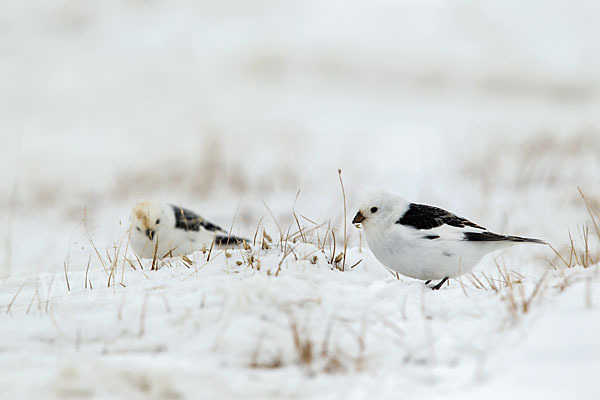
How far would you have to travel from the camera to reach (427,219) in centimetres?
350

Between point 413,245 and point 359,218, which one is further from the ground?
point 359,218

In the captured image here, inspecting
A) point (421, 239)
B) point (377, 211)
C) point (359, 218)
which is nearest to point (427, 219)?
point (421, 239)

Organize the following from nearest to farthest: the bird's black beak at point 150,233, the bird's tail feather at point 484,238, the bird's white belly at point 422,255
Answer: the bird's white belly at point 422,255 < the bird's tail feather at point 484,238 < the bird's black beak at point 150,233

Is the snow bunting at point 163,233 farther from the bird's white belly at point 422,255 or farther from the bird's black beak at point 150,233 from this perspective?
the bird's white belly at point 422,255

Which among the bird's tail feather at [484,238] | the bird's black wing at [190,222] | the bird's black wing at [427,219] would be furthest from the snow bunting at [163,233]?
the bird's tail feather at [484,238]

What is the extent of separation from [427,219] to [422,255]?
0.24 metres

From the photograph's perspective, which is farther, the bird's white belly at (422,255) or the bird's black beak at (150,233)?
the bird's black beak at (150,233)

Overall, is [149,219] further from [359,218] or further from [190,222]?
[359,218]

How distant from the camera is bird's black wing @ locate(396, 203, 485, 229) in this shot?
347 cm

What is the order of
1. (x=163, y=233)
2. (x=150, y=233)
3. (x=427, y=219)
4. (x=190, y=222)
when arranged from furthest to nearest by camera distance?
1. (x=190, y=222)
2. (x=163, y=233)
3. (x=150, y=233)
4. (x=427, y=219)

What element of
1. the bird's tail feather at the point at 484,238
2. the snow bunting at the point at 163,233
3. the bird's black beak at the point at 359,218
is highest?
the bird's black beak at the point at 359,218

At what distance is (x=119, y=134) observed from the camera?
18.8m

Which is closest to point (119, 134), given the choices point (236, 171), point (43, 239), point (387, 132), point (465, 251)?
point (387, 132)

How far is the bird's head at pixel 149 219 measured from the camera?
439 centimetres
